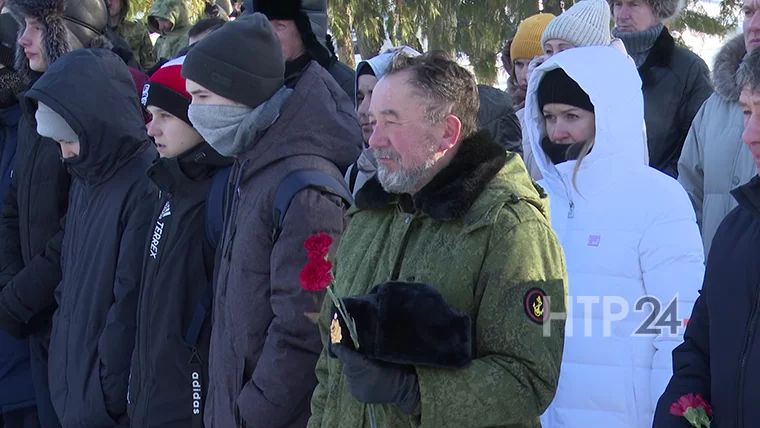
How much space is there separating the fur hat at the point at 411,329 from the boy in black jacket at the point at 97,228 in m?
2.05

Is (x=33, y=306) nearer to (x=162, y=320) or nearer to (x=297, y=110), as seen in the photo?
(x=162, y=320)

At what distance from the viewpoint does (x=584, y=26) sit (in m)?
4.66

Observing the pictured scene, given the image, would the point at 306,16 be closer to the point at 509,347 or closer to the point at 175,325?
the point at 175,325

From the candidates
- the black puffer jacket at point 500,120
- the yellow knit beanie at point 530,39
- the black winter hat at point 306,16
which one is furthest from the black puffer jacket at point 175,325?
the yellow knit beanie at point 530,39

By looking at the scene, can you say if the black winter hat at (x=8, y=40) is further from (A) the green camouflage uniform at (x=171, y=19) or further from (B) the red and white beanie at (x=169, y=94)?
(B) the red and white beanie at (x=169, y=94)

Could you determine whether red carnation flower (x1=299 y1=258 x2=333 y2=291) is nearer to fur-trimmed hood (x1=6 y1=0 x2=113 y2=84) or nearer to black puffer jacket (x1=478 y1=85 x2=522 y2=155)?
black puffer jacket (x1=478 y1=85 x2=522 y2=155)

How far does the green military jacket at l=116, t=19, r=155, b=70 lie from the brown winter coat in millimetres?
4531

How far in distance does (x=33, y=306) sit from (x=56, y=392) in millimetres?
698

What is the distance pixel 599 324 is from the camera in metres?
3.11

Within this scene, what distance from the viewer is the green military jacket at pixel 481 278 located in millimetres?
2447

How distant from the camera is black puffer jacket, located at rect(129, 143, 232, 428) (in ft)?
12.7

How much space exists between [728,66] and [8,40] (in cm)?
442

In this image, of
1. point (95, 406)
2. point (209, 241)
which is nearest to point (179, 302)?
point (209, 241)

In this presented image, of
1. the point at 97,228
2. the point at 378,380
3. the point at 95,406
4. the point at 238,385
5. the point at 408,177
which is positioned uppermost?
the point at 408,177
